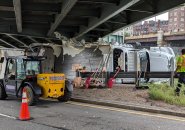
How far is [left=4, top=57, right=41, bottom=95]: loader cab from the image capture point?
592 inches

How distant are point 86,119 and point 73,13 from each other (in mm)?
10697

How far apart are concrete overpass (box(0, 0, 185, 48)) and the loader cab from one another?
102 inches

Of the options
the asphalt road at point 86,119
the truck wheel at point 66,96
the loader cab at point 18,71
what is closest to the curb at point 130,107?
the asphalt road at point 86,119

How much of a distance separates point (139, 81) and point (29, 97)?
5.96m

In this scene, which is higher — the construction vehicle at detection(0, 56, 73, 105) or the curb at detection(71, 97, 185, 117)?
the construction vehicle at detection(0, 56, 73, 105)

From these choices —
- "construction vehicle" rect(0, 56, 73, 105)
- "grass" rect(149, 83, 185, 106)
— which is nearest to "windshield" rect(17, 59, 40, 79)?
"construction vehicle" rect(0, 56, 73, 105)

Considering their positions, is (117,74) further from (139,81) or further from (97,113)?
(97,113)

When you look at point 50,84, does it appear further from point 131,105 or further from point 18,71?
point 131,105

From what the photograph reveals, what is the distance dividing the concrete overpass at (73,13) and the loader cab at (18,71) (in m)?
2.60

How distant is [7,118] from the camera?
11094 millimetres

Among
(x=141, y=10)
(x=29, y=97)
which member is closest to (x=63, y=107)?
(x=29, y=97)

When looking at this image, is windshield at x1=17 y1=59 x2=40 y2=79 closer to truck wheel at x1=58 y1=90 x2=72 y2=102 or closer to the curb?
truck wheel at x1=58 y1=90 x2=72 y2=102

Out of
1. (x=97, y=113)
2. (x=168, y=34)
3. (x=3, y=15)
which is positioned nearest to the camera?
(x=97, y=113)

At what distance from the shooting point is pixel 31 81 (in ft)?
47.9
